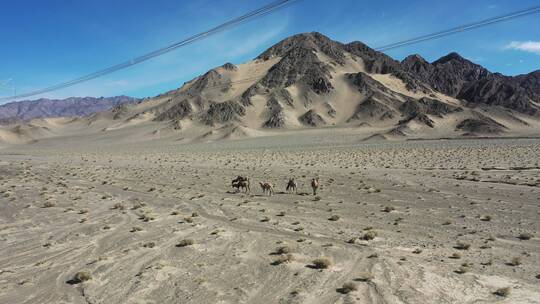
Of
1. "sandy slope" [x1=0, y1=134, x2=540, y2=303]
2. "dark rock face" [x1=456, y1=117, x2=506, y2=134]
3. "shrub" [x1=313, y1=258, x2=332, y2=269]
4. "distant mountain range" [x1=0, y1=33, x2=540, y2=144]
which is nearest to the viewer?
"sandy slope" [x1=0, y1=134, x2=540, y2=303]

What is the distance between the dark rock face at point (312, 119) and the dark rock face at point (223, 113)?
21.7 metres

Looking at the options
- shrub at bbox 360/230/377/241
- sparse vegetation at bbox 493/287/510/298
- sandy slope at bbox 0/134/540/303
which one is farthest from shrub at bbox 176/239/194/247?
sparse vegetation at bbox 493/287/510/298

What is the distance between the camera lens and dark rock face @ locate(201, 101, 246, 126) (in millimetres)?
158250

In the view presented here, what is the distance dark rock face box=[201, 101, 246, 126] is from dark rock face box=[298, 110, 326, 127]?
21.7 metres

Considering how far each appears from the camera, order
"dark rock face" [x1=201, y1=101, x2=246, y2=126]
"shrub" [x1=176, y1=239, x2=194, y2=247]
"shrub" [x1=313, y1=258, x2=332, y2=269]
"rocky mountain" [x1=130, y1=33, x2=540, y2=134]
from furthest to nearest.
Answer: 1. "dark rock face" [x1=201, y1=101, x2=246, y2=126]
2. "rocky mountain" [x1=130, y1=33, x2=540, y2=134]
3. "shrub" [x1=176, y1=239, x2=194, y2=247]
4. "shrub" [x1=313, y1=258, x2=332, y2=269]

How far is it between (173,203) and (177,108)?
156429 mm

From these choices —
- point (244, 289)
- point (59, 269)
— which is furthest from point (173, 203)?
point (244, 289)

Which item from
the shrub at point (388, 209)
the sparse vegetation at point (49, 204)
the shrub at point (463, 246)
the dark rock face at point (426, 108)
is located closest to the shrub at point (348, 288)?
the shrub at point (463, 246)

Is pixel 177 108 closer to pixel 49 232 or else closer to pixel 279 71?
pixel 279 71

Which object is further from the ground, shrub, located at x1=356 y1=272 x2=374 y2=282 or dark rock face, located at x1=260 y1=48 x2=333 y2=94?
dark rock face, located at x1=260 y1=48 x2=333 y2=94

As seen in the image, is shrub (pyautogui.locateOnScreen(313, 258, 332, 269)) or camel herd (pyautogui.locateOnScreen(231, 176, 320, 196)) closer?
shrub (pyautogui.locateOnScreen(313, 258, 332, 269))

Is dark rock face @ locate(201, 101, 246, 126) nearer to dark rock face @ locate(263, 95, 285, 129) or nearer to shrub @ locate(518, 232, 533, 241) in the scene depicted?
dark rock face @ locate(263, 95, 285, 129)

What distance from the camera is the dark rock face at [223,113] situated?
158 meters

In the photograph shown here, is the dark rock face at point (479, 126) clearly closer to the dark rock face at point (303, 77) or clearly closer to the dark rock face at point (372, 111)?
the dark rock face at point (372, 111)
